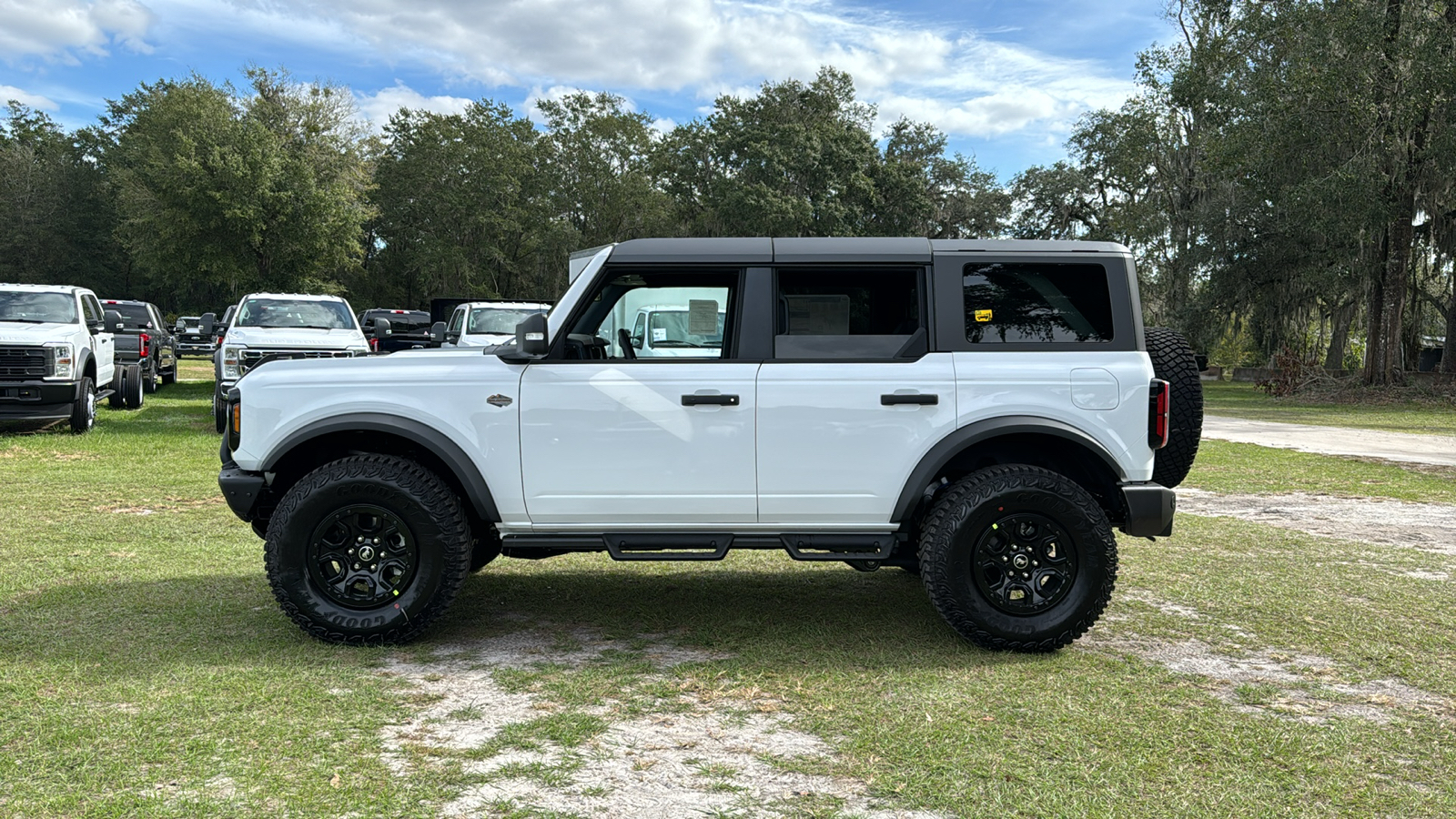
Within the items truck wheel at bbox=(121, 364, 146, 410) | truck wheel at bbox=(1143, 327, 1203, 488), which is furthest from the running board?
truck wheel at bbox=(121, 364, 146, 410)

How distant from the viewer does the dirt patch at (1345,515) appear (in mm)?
8430

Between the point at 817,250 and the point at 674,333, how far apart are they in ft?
2.63

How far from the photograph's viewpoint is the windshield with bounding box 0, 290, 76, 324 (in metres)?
14.9

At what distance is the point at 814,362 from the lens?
5164 millimetres

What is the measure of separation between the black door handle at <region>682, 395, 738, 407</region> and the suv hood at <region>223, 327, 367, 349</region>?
11.5 meters

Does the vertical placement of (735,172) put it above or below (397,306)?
above

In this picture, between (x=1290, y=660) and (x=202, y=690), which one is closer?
(x=202, y=690)

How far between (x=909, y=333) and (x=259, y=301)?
45.3 ft

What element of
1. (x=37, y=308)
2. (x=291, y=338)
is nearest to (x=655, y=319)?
(x=291, y=338)

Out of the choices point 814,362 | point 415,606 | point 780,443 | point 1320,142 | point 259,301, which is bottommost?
point 415,606

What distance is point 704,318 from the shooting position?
5.32 m

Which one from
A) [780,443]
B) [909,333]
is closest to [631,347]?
[780,443]

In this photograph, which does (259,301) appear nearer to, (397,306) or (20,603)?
(20,603)

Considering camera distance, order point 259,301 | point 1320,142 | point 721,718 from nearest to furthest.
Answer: point 721,718 → point 259,301 → point 1320,142
